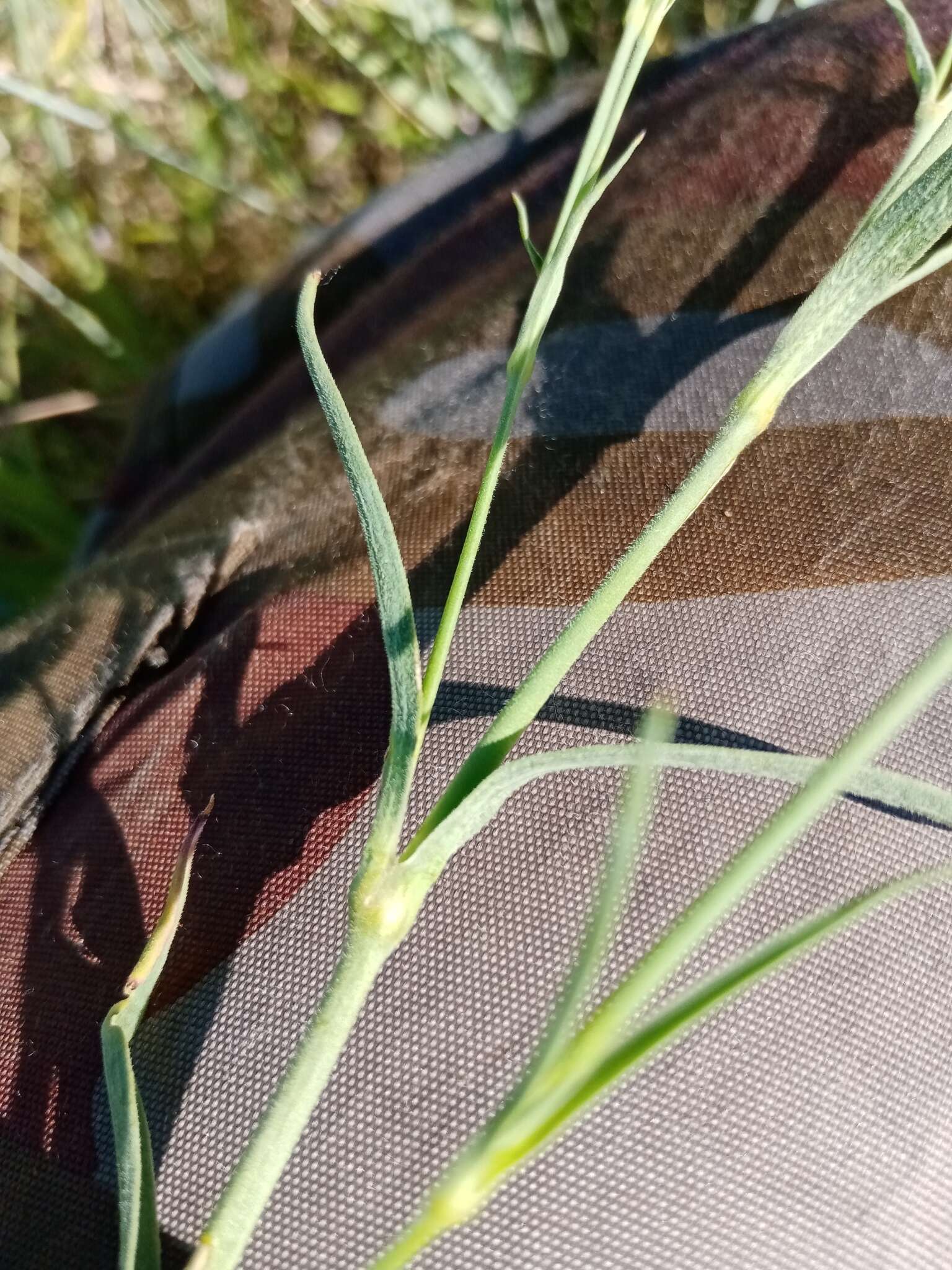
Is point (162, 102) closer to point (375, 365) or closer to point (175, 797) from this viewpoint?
point (375, 365)

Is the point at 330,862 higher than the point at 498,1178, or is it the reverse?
the point at 330,862

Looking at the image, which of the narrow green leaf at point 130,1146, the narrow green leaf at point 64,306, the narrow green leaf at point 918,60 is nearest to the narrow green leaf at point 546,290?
the narrow green leaf at point 918,60

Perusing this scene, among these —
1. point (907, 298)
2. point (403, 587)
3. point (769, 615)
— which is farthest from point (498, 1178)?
point (907, 298)

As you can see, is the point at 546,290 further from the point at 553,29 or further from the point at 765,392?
the point at 553,29

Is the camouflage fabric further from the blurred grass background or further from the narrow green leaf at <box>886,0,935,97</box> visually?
the blurred grass background

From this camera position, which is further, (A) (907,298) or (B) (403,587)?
(A) (907,298)

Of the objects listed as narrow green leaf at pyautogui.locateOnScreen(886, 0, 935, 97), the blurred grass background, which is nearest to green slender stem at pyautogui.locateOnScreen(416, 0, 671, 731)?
narrow green leaf at pyautogui.locateOnScreen(886, 0, 935, 97)

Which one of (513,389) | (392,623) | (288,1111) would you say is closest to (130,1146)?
(288,1111)
